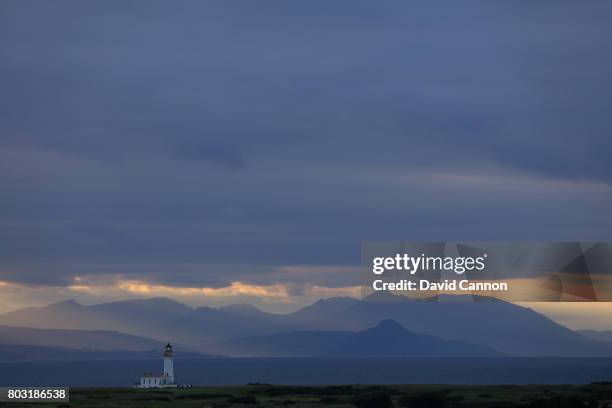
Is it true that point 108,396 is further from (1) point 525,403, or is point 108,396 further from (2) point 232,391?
(1) point 525,403

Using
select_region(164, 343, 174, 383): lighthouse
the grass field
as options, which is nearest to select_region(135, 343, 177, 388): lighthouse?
select_region(164, 343, 174, 383): lighthouse

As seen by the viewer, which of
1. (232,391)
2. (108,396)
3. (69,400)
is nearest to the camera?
(69,400)

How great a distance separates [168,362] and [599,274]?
315ft

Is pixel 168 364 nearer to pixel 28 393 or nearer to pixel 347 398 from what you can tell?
pixel 347 398

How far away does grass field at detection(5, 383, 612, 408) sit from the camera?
374 feet

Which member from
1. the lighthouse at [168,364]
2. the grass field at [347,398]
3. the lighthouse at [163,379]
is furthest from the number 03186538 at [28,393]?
the lighthouse at [168,364]

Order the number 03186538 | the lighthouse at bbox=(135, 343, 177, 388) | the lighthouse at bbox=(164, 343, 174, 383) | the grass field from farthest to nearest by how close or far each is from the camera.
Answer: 1. the lighthouse at bbox=(164, 343, 174, 383)
2. the lighthouse at bbox=(135, 343, 177, 388)
3. the grass field
4. the number 03186538

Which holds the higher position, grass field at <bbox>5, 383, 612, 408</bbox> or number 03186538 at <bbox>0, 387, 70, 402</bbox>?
number 03186538 at <bbox>0, 387, 70, 402</bbox>

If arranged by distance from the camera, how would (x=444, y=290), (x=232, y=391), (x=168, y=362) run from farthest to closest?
(x=168, y=362), (x=232, y=391), (x=444, y=290)

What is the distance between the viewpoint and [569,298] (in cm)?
8256

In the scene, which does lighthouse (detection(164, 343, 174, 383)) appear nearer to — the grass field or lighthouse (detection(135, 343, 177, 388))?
lighthouse (detection(135, 343, 177, 388))

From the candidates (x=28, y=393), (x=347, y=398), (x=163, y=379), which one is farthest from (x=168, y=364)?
(x=28, y=393)

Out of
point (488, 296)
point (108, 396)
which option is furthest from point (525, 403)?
point (108, 396)

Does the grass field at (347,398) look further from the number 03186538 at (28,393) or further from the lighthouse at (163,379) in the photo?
the lighthouse at (163,379)
